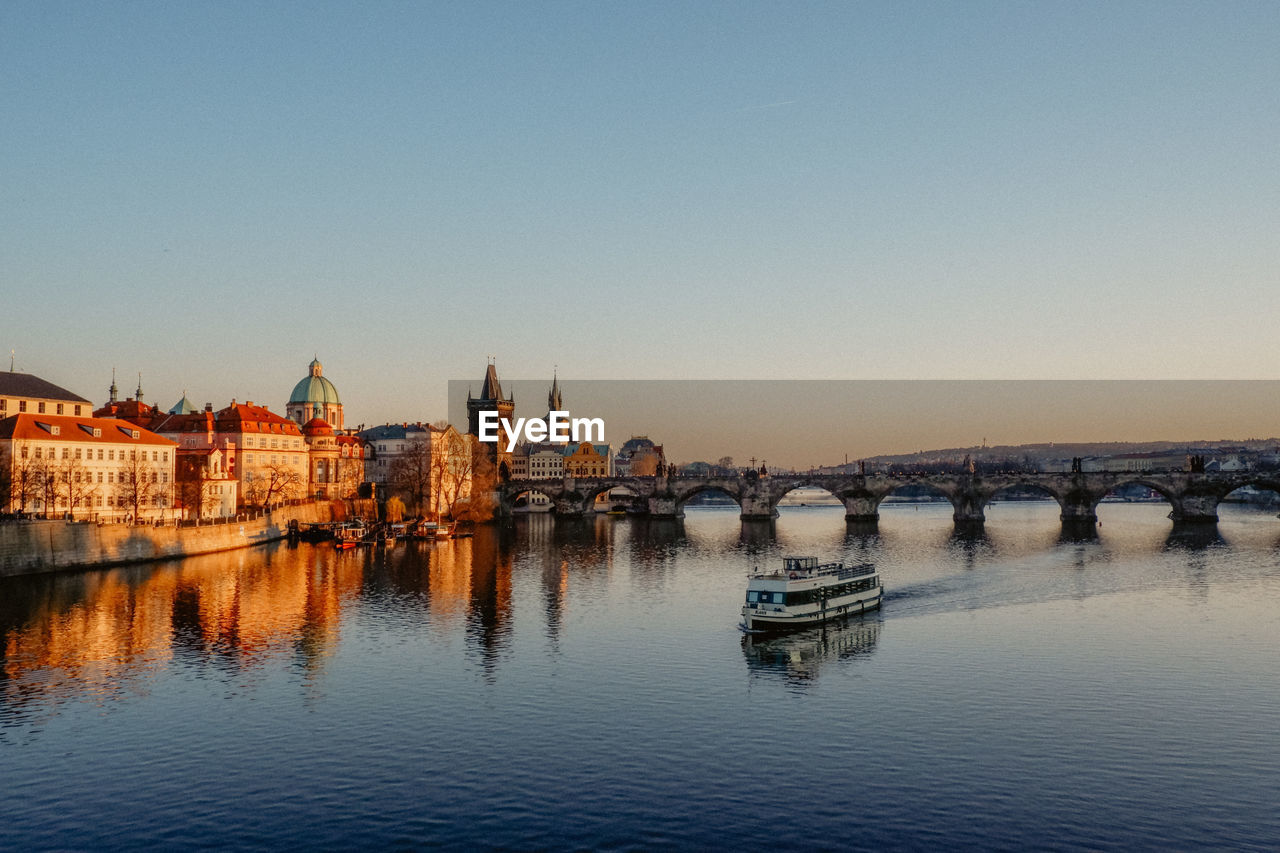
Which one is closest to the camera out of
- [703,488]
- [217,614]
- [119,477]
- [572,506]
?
[217,614]

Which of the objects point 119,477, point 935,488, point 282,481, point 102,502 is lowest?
point 935,488

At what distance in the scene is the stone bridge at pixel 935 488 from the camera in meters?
140

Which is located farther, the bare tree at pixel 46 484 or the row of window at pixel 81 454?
the row of window at pixel 81 454

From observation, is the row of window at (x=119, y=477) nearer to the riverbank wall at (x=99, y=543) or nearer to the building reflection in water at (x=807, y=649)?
the riverbank wall at (x=99, y=543)

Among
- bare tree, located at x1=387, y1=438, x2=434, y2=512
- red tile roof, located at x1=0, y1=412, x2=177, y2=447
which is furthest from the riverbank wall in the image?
bare tree, located at x1=387, y1=438, x2=434, y2=512

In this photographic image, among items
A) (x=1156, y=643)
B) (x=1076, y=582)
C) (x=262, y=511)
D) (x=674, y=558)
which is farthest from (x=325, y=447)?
(x=1156, y=643)

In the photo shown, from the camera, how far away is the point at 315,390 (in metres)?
186

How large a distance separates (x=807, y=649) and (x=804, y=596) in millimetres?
6332

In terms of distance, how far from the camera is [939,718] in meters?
35.8

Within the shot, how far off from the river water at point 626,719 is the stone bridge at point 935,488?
7612cm

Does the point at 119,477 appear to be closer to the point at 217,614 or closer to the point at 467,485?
the point at 217,614

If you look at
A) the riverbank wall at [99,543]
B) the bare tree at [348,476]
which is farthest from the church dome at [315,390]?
the riverbank wall at [99,543]

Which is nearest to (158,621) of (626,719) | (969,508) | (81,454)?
(626,719)

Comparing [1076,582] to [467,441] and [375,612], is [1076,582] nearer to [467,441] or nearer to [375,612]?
[375,612]
